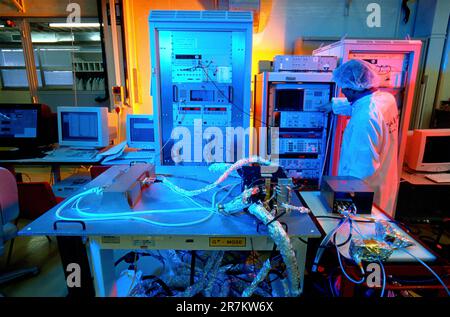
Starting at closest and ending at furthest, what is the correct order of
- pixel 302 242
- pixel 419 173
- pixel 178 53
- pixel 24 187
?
pixel 302 242 → pixel 24 187 → pixel 178 53 → pixel 419 173

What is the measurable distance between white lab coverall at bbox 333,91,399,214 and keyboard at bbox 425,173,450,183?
2.69 feet

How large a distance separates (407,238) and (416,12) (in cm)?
332

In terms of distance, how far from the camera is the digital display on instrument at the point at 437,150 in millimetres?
2428

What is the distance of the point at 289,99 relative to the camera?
2359mm

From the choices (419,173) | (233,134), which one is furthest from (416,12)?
(233,134)

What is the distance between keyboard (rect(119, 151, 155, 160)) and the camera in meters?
2.51

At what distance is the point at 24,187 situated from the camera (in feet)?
6.00

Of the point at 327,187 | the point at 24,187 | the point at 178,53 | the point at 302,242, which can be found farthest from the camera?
the point at 178,53

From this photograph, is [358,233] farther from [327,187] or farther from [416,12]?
[416,12]

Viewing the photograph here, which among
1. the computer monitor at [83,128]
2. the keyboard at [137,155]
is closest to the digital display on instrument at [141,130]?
the keyboard at [137,155]

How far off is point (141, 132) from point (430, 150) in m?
2.74

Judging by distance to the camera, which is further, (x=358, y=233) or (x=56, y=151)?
(x=56, y=151)

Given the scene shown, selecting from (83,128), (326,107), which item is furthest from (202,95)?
(83,128)

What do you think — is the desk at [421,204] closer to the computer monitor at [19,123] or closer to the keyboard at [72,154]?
the keyboard at [72,154]
